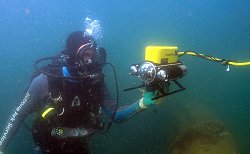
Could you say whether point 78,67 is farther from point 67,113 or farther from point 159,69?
point 159,69

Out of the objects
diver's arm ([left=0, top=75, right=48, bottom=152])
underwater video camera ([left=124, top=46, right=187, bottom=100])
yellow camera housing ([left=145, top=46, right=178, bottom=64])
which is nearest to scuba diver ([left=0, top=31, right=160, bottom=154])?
diver's arm ([left=0, top=75, right=48, bottom=152])

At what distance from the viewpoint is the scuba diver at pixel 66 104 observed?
158 inches

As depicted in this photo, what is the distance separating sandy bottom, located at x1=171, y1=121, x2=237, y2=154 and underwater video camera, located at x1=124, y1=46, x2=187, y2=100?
173 inches

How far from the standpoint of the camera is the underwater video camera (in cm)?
332

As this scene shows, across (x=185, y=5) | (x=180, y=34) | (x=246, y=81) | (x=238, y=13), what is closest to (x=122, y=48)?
(x=180, y=34)

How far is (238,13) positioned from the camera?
80.5 feet

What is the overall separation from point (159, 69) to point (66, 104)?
154 cm

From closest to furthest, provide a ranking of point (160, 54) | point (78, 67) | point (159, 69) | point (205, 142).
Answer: point (159, 69)
point (160, 54)
point (78, 67)
point (205, 142)

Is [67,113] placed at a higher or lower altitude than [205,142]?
higher

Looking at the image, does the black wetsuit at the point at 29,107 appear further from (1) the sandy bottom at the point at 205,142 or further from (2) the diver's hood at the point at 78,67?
(1) the sandy bottom at the point at 205,142

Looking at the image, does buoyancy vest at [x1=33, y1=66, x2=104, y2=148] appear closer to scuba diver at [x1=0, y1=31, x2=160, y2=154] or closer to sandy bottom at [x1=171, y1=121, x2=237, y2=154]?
scuba diver at [x1=0, y1=31, x2=160, y2=154]

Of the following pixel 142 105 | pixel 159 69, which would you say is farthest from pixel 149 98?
pixel 159 69

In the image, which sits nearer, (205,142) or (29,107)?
(29,107)

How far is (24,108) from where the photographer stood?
4098mm
